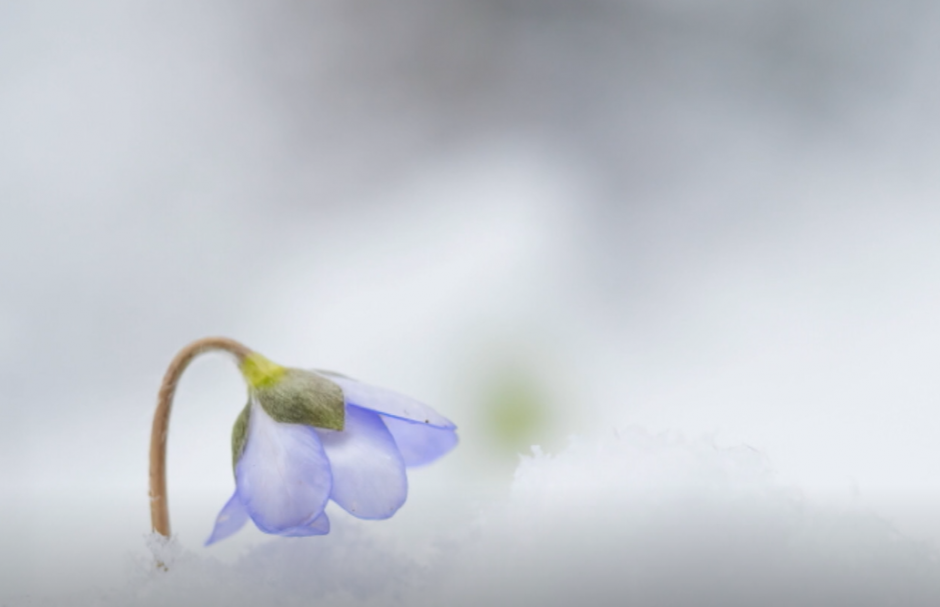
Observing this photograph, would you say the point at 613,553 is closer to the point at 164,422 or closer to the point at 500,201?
the point at 164,422

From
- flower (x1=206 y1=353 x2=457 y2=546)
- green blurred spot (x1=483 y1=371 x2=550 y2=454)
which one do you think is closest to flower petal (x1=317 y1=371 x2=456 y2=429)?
flower (x1=206 y1=353 x2=457 y2=546)

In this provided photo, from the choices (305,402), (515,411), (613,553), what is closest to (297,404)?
(305,402)

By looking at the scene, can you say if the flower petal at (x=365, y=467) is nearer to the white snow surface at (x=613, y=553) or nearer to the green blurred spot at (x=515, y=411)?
the white snow surface at (x=613, y=553)

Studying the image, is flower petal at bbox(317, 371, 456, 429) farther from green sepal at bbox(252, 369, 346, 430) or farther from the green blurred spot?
the green blurred spot

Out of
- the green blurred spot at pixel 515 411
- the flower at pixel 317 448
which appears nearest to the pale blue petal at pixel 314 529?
the flower at pixel 317 448

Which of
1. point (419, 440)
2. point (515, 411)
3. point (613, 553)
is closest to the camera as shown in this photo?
point (613, 553)

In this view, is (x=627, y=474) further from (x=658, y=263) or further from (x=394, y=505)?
(x=658, y=263)
